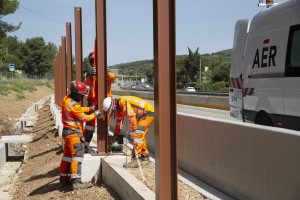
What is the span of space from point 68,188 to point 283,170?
4057 mm

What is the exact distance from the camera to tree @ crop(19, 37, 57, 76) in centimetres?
9262

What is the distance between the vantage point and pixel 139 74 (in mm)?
194750

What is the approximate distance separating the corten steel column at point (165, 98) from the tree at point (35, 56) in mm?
92969

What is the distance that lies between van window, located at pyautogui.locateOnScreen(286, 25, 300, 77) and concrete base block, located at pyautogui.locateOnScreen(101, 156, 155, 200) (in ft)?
12.0

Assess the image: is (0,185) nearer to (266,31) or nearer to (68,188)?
(68,188)

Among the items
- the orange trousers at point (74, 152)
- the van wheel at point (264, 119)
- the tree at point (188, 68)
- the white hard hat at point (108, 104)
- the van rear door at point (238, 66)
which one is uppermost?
the tree at point (188, 68)

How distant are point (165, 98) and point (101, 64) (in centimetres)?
410

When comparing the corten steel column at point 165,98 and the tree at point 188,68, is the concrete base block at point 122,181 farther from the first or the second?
the tree at point 188,68

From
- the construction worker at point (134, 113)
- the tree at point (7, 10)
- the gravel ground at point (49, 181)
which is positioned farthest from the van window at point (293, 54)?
the tree at point (7, 10)

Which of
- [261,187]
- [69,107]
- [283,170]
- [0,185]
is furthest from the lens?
[0,185]

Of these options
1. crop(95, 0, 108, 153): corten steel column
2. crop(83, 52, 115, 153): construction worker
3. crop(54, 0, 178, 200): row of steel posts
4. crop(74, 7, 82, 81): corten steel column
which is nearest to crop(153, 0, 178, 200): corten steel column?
crop(54, 0, 178, 200): row of steel posts

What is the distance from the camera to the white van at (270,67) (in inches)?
280

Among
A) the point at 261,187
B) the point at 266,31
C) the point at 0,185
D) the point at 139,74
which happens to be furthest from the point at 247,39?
the point at 139,74

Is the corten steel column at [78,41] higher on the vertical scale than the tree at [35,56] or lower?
lower
